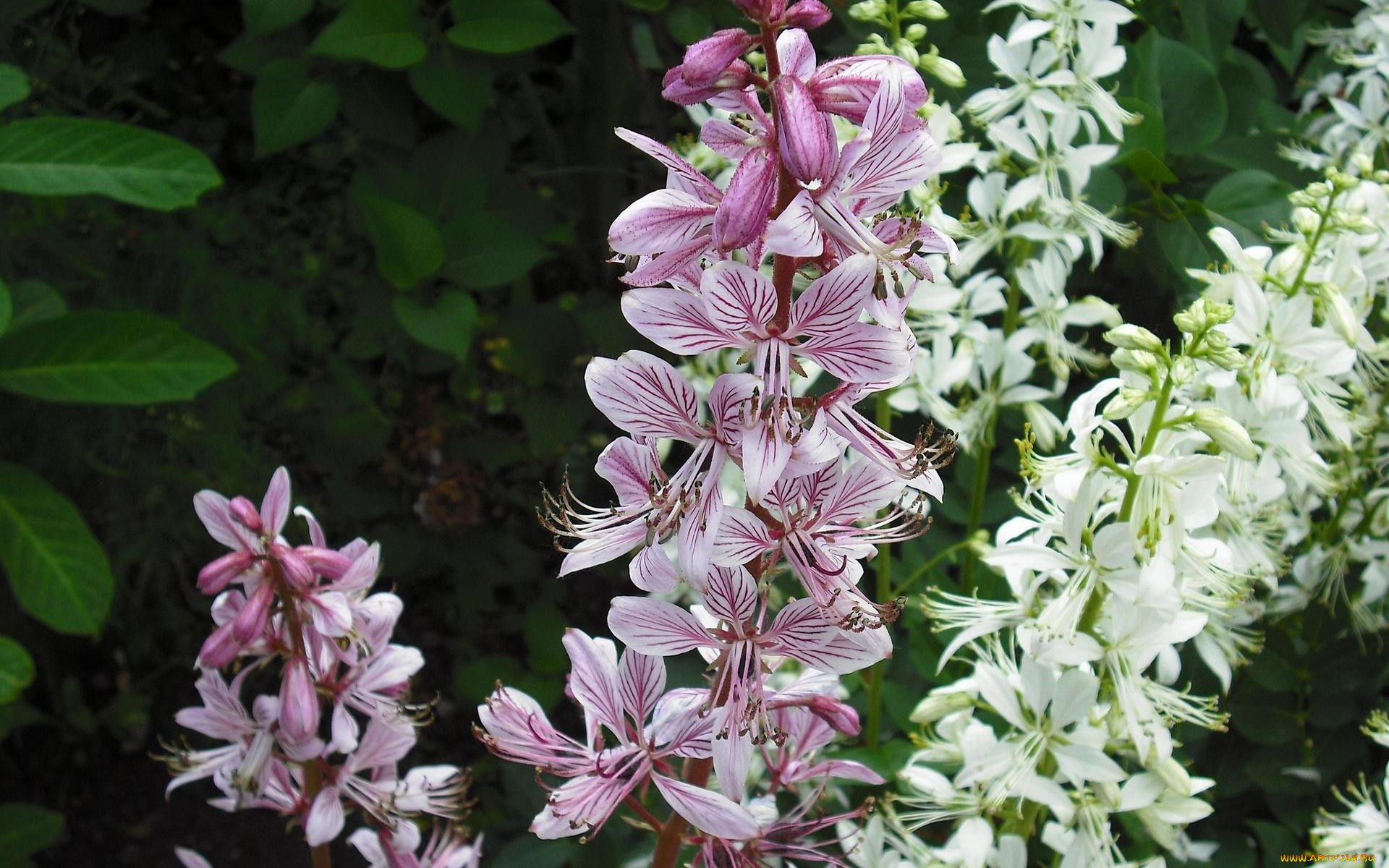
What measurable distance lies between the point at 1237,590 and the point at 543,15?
4.89ft

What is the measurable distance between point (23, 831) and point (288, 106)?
134 centimetres

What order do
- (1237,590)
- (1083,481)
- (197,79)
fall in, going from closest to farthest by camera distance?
(1083,481) → (1237,590) → (197,79)

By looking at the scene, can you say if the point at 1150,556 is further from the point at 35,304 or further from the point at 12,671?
the point at 35,304

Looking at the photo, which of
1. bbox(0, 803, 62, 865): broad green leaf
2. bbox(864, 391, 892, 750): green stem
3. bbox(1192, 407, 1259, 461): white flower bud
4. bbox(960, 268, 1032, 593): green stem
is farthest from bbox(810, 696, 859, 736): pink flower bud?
bbox(0, 803, 62, 865): broad green leaf

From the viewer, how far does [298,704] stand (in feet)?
3.50

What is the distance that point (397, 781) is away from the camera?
1.22m

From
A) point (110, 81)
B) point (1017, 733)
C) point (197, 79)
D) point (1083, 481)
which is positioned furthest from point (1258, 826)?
point (197, 79)

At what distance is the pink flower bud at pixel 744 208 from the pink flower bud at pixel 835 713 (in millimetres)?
379

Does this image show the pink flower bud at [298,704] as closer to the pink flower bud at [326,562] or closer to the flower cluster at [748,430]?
the pink flower bud at [326,562]

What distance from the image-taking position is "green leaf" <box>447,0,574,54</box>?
2053 mm

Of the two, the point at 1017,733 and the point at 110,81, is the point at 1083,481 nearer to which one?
the point at 1017,733

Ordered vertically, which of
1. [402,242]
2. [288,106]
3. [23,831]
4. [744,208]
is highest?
[744,208]

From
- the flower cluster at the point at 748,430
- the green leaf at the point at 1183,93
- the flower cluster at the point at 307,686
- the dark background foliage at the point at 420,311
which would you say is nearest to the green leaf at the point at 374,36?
the dark background foliage at the point at 420,311

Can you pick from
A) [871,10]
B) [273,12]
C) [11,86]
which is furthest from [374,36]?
[871,10]
